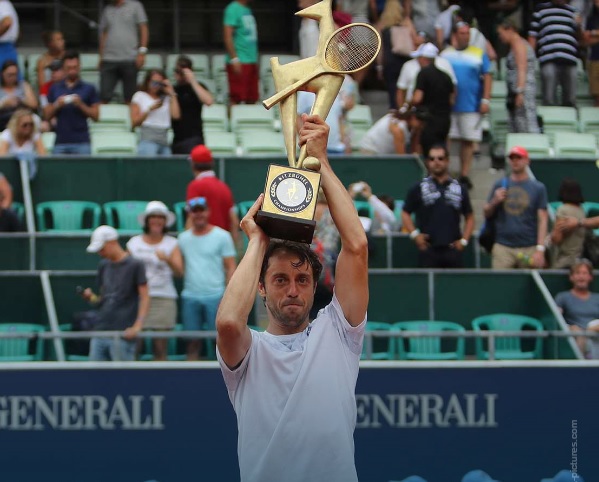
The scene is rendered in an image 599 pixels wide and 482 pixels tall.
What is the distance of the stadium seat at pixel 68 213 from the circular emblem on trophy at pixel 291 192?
762cm

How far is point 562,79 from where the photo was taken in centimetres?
1447

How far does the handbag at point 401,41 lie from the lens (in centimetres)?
1405

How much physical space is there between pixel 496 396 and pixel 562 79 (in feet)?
23.3

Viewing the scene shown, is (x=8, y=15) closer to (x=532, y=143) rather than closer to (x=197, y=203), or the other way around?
(x=197, y=203)

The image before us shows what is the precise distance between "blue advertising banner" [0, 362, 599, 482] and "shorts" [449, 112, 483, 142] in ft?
17.4

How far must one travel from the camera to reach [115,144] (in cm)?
1278

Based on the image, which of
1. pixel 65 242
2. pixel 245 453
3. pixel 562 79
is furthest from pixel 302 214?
pixel 562 79

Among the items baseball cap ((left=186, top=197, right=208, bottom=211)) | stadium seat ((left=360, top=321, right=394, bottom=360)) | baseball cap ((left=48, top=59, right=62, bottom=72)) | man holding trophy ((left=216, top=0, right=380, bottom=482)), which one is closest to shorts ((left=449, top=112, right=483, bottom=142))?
baseball cap ((left=48, top=59, right=62, bottom=72))

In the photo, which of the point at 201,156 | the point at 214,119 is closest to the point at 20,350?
the point at 201,156

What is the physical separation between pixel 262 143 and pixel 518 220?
10.5ft

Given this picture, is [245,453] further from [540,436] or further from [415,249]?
[415,249]

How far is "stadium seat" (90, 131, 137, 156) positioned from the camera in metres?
12.7

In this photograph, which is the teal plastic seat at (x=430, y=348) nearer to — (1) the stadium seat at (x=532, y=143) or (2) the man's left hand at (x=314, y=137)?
(2) the man's left hand at (x=314, y=137)

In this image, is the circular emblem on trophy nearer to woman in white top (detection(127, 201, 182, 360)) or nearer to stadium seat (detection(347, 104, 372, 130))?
woman in white top (detection(127, 201, 182, 360))
